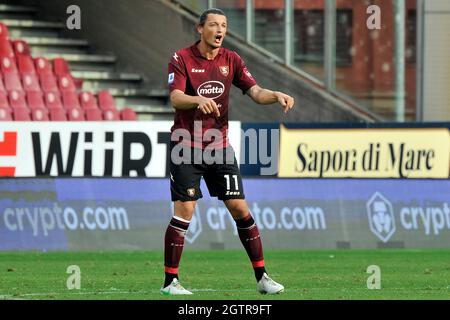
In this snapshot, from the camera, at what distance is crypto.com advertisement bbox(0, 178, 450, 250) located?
17719 millimetres

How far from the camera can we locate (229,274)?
13.8 m

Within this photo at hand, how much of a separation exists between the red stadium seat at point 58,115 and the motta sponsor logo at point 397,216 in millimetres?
6892

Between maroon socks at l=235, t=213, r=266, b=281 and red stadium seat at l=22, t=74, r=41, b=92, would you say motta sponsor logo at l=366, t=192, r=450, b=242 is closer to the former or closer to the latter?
maroon socks at l=235, t=213, r=266, b=281

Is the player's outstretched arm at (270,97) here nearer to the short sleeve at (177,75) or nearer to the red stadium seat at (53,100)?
the short sleeve at (177,75)

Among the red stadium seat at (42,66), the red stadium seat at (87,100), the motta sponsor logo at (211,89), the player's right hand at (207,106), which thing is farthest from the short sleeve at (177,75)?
the red stadium seat at (42,66)

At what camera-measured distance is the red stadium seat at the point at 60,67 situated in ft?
80.3

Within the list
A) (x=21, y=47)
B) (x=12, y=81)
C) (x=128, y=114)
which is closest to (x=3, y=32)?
(x=21, y=47)

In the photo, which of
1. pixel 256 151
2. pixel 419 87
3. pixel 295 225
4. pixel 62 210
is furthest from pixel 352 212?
pixel 419 87

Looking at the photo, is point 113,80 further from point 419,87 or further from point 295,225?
point 295,225

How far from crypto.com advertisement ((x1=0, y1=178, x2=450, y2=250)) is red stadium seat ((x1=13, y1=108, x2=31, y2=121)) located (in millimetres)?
4792

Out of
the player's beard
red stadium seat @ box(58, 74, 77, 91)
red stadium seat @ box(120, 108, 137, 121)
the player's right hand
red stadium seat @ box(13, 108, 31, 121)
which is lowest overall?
red stadium seat @ box(120, 108, 137, 121)

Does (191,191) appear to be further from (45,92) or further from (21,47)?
(21,47)

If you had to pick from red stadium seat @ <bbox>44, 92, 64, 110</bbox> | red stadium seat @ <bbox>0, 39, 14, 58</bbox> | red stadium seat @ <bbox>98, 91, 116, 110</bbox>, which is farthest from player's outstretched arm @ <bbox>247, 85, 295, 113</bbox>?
red stadium seat @ <bbox>0, 39, 14, 58</bbox>

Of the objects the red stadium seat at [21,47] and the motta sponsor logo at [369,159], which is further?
the red stadium seat at [21,47]
